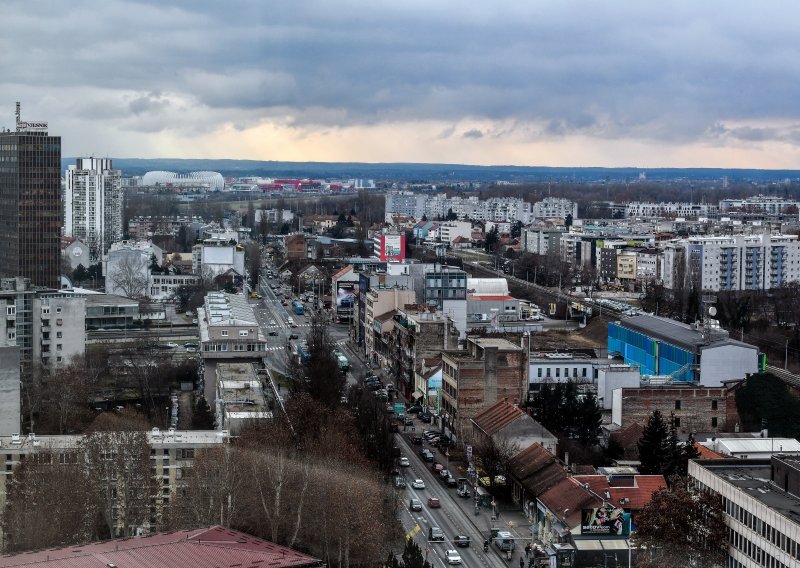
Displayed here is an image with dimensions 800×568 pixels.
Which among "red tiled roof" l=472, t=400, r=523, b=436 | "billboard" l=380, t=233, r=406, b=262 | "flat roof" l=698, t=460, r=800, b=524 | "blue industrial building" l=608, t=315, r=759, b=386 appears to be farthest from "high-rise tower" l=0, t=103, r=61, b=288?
"flat roof" l=698, t=460, r=800, b=524

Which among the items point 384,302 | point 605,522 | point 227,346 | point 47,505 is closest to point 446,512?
point 605,522

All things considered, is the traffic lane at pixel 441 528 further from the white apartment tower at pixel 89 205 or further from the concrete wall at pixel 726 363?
the white apartment tower at pixel 89 205

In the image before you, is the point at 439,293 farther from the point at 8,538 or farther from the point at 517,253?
the point at 517,253

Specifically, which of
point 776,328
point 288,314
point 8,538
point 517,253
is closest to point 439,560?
point 8,538

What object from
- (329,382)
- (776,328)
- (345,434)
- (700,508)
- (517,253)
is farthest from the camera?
(517,253)

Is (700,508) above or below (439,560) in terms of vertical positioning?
above

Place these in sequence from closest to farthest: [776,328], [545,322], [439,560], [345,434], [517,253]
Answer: [439,560], [345,434], [776,328], [545,322], [517,253]

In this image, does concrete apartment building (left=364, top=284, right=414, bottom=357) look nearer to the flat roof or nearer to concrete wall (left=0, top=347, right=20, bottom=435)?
concrete wall (left=0, top=347, right=20, bottom=435)

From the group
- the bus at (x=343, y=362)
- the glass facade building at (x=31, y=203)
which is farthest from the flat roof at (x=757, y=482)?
the glass facade building at (x=31, y=203)
